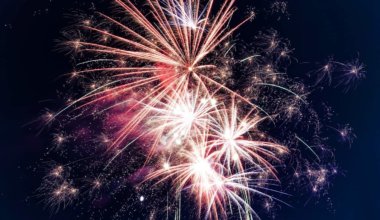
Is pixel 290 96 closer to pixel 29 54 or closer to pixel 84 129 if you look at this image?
pixel 84 129

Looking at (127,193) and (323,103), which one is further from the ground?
(323,103)

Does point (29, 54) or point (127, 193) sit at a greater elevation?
point (29, 54)

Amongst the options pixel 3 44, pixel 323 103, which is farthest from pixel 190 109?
pixel 3 44

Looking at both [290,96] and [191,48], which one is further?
[290,96]

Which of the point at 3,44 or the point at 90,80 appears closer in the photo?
the point at 90,80

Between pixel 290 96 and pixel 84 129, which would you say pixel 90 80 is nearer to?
pixel 84 129

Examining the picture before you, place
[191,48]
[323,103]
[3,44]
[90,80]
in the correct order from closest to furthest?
[191,48], [90,80], [3,44], [323,103]

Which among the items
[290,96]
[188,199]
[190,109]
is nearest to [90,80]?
[190,109]

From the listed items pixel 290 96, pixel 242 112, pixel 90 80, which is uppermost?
pixel 290 96

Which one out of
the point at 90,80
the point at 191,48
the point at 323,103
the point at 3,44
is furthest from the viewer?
the point at 323,103
